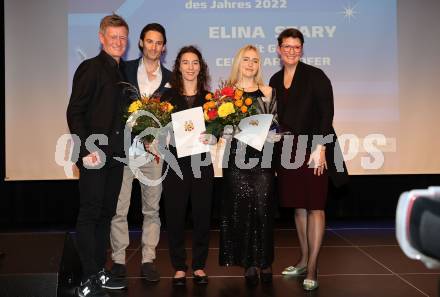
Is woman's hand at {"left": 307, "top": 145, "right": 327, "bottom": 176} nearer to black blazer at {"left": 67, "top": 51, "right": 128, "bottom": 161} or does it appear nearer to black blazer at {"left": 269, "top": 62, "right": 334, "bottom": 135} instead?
black blazer at {"left": 269, "top": 62, "right": 334, "bottom": 135}

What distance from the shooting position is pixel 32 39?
5.75 meters

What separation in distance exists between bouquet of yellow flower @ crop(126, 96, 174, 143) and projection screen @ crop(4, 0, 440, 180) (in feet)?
8.29

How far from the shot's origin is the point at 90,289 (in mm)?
3041

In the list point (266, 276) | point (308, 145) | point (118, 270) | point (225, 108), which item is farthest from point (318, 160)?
point (118, 270)

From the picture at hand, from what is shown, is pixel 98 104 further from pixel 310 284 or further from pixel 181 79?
pixel 310 284

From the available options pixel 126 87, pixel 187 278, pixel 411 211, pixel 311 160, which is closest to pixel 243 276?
pixel 187 278

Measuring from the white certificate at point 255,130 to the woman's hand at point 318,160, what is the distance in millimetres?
339

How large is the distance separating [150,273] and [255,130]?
46.3 inches

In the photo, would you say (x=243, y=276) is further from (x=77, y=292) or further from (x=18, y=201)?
(x=18, y=201)

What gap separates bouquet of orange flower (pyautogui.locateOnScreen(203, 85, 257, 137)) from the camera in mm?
3145

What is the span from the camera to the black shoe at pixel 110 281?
335cm

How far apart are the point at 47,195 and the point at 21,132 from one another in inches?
32.8

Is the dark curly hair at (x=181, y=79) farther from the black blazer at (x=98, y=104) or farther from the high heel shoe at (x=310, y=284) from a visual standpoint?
the high heel shoe at (x=310, y=284)

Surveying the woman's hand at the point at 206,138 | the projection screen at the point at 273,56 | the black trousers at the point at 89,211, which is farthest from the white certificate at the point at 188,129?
the projection screen at the point at 273,56
